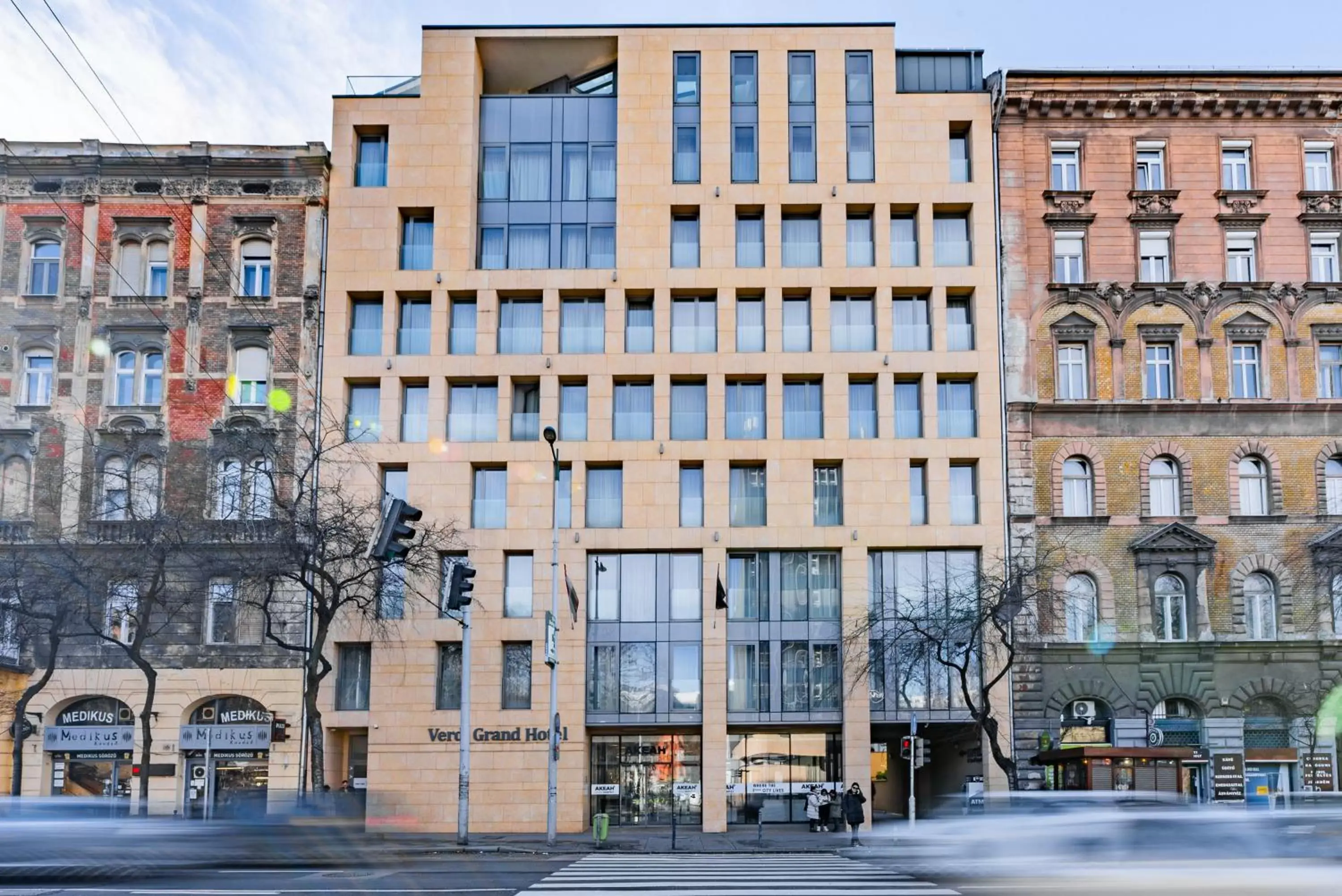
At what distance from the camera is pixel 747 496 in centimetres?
4772

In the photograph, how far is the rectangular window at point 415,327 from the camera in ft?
160

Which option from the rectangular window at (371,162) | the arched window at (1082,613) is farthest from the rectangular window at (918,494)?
the rectangular window at (371,162)

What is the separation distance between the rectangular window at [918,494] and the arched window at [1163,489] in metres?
7.22

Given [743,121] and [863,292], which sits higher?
[743,121]

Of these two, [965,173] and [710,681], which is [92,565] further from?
[965,173]

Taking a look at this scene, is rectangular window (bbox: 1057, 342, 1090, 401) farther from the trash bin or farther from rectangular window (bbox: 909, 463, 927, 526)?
the trash bin

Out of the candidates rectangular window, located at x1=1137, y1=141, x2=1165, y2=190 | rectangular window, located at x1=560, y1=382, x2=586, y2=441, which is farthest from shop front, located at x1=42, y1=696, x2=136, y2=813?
rectangular window, located at x1=1137, y1=141, x2=1165, y2=190

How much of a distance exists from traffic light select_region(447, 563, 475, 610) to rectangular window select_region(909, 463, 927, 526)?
1890 cm

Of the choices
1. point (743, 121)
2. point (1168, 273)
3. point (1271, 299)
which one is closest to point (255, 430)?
point (743, 121)

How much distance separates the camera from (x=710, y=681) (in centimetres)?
4594

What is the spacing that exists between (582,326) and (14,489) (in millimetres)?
19320

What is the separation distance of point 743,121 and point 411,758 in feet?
79.8

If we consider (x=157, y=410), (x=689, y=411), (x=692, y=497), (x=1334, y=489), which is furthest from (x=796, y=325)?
(x=157, y=410)

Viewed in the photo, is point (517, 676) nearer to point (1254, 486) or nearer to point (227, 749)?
point (227, 749)
